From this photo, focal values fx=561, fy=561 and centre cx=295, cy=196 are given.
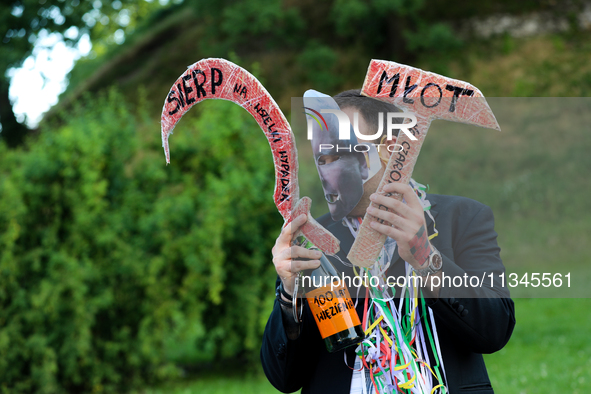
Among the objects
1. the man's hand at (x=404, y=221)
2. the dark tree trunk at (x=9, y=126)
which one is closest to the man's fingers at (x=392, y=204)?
the man's hand at (x=404, y=221)

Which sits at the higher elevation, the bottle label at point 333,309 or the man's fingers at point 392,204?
the man's fingers at point 392,204

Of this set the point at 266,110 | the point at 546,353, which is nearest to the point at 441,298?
the point at 266,110

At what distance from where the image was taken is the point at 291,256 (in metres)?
1.41

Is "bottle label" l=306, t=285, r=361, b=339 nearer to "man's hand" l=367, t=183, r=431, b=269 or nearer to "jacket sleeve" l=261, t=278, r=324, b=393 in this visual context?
"jacket sleeve" l=261, t=278, r=324, b=393

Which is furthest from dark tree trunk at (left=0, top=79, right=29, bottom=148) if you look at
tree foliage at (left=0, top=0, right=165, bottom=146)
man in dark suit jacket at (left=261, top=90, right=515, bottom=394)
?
man in dark suit jacket at (left=261, top=90, right=515, bottom=394)

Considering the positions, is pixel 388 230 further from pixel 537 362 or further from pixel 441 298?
pixel 537 362

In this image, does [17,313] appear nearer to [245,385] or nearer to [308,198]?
[245,385]

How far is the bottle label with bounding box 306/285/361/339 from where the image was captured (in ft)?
4.70

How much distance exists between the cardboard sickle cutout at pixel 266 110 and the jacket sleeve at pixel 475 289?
0.31 m

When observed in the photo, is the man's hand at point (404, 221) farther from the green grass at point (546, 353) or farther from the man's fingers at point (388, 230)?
the green grass at point (546, 353)

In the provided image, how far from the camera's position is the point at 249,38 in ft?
49.8

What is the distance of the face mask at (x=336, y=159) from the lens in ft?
4.61

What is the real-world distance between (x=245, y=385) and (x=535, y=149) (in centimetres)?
446

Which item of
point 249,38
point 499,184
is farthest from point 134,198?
point 249,38
